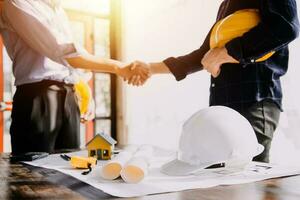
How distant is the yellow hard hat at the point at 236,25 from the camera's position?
3.46ft

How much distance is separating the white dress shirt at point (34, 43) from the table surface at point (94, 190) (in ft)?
2.69

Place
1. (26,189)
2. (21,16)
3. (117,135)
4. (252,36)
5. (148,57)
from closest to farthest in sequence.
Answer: (26,189)
(252,36)
(21,16)
(148,57)
(117,135)

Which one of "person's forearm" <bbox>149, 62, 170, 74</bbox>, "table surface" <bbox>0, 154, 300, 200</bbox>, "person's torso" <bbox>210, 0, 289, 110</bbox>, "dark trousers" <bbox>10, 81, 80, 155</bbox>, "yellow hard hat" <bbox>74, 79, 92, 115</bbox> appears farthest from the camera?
"person's forearm" <bbox>149, 62, 170, 74</bbox>

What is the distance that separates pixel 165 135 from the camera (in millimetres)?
2939

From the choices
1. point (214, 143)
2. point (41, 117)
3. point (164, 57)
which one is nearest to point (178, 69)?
point (41, 117)

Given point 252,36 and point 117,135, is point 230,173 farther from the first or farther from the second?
point 117,135

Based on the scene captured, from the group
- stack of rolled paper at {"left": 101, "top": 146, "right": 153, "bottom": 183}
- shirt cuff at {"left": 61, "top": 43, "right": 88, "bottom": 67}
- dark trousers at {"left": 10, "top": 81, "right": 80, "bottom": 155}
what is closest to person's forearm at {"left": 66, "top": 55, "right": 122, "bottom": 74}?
shirt cuff at {"left": 61, "top": 43, "right": 88, "bottom": 67}

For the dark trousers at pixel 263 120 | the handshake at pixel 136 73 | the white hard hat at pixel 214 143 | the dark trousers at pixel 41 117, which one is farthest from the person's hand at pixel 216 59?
the handshake at pixel 136 73

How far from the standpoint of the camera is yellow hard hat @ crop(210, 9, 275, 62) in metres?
1.05

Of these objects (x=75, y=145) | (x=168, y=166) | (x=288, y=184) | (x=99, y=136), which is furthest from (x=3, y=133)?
(x=288, y=184)

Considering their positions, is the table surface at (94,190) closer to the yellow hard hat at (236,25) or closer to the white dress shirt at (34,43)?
the yellow hard hat at (236,25)

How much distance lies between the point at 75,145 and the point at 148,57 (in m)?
1.61

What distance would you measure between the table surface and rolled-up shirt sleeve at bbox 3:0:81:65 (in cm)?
86

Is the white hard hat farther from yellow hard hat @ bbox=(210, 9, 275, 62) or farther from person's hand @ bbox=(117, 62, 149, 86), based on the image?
person's hand @ bbox=(117, 62, 149, 86)
